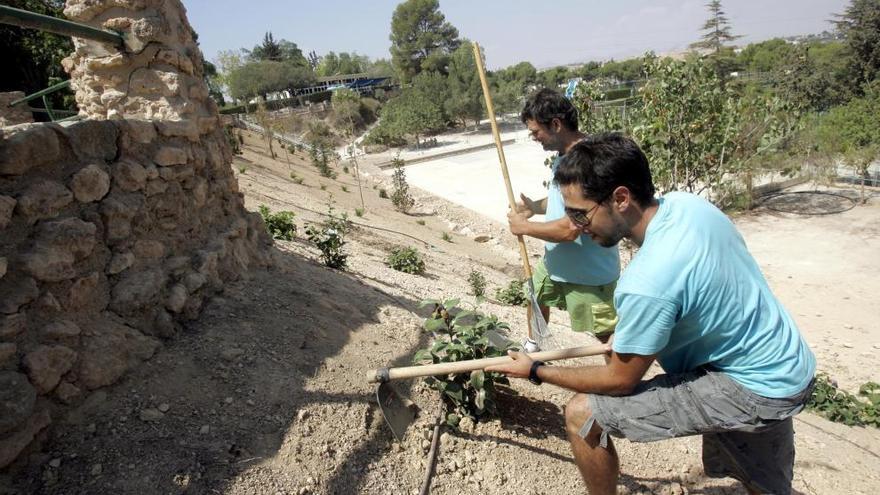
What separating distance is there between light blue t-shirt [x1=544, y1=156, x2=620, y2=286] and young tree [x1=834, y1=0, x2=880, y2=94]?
106 feet

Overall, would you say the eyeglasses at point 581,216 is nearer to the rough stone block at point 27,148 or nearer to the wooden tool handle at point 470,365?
the wooden tool handle at point 470,365

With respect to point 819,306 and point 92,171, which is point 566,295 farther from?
point 819,306

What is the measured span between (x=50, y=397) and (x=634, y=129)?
9.28 meters

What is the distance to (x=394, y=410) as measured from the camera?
2.76 meters

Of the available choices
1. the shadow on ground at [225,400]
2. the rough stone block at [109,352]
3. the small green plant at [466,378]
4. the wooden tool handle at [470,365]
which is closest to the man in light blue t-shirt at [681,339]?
the wooden tool handle at [470,365]

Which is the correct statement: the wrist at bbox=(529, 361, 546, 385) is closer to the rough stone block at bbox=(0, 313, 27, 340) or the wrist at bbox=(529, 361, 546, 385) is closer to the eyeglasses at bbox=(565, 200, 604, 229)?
the eyeglasses at bbox=(565, 200, 604, 229)

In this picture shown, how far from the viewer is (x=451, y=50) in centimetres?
5262

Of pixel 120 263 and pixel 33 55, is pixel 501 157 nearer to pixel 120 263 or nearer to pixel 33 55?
pixel 120 263

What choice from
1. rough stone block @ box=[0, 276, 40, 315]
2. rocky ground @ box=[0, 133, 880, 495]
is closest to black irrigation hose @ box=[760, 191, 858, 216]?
rocky ground @ box=[0, 133, 880, 495]

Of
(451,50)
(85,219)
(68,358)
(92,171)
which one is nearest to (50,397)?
(68,358)

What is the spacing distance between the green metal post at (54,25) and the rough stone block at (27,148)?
1.54 ft

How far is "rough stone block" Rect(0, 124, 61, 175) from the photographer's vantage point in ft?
7.02

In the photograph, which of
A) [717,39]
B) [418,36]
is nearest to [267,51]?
[418,36]

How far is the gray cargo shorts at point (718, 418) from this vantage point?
1.92 m
